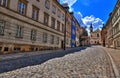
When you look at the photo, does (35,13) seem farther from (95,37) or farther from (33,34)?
(95,37)

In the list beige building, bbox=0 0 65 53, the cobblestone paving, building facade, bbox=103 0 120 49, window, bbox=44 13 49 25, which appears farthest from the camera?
building facade, bbox=103 0 120 49

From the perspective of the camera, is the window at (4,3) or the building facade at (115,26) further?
the building facade at (115,26)

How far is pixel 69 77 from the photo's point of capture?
17.9 ft

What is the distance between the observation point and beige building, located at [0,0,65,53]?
576 inches

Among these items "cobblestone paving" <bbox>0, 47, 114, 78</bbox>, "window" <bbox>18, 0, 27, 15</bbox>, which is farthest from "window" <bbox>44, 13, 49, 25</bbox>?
"cobblestone paving" <bbox>0, 47, 114, 78</bbox>

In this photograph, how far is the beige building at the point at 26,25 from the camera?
14.6 meters

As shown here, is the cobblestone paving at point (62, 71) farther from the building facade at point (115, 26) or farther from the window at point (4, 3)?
the building facade at point (115, 26)

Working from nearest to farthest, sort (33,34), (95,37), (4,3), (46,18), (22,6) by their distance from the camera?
(4,3) → (22,6) → (33,34) → (46,18) → (95,37)

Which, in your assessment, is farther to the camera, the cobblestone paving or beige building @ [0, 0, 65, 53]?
beige building @ [0, 0, 65, 53]

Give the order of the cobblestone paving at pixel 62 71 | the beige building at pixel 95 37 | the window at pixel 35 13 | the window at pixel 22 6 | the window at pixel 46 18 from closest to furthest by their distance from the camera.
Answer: the cobblestone paving at pixel 62 71 → the window at pixel 22 6 → the window at pixel 35 13 → the window at pixel 46 18 → the beige building at pixel 95 37

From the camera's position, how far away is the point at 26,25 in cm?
1833

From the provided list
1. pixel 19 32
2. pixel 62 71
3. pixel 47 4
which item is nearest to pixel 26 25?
pixel 19 32

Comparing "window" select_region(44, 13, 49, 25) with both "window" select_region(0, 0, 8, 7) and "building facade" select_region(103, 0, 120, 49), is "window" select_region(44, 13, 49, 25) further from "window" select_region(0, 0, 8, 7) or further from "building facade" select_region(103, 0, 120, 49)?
"building facade" select_region(103, 0, 120, 49)

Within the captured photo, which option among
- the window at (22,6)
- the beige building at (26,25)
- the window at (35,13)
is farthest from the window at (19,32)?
the window at (35,13)
